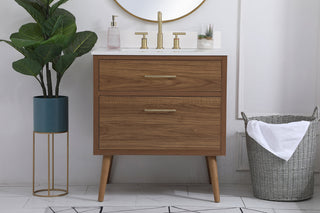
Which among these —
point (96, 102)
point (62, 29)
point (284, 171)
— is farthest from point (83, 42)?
point (284, 171)

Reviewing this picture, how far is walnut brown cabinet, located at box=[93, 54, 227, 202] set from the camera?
2.41 metres

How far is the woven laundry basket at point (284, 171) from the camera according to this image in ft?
8.21

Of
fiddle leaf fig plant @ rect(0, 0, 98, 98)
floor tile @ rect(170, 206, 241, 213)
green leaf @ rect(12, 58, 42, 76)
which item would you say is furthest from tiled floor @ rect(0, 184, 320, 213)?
green leaf @ rect(12, 58, 42, 76)

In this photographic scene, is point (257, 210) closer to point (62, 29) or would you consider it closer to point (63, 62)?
point (63, 62)

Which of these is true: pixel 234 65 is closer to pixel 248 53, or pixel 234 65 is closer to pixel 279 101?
pixel 248 53

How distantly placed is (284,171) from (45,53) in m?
1.33

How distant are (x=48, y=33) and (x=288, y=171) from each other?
1.40 metres

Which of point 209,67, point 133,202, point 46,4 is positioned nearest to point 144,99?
point 209,67

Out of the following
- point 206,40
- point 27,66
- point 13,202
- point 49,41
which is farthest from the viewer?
point 206,40

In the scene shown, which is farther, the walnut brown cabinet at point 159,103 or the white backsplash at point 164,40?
the white backsplash at point 164,40

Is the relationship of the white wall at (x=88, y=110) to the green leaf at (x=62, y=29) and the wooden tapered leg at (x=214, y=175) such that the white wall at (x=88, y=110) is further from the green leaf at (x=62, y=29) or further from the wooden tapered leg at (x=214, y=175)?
the wooden tapered leg at (x=214, y=175)

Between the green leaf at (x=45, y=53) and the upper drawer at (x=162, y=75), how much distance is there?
238 millimetres

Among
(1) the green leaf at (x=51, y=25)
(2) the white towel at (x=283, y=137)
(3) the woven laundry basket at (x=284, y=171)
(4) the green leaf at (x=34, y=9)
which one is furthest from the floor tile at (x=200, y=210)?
(4) the green leaf at (x=34, y=9)

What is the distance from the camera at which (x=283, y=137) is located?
8.09 feet
